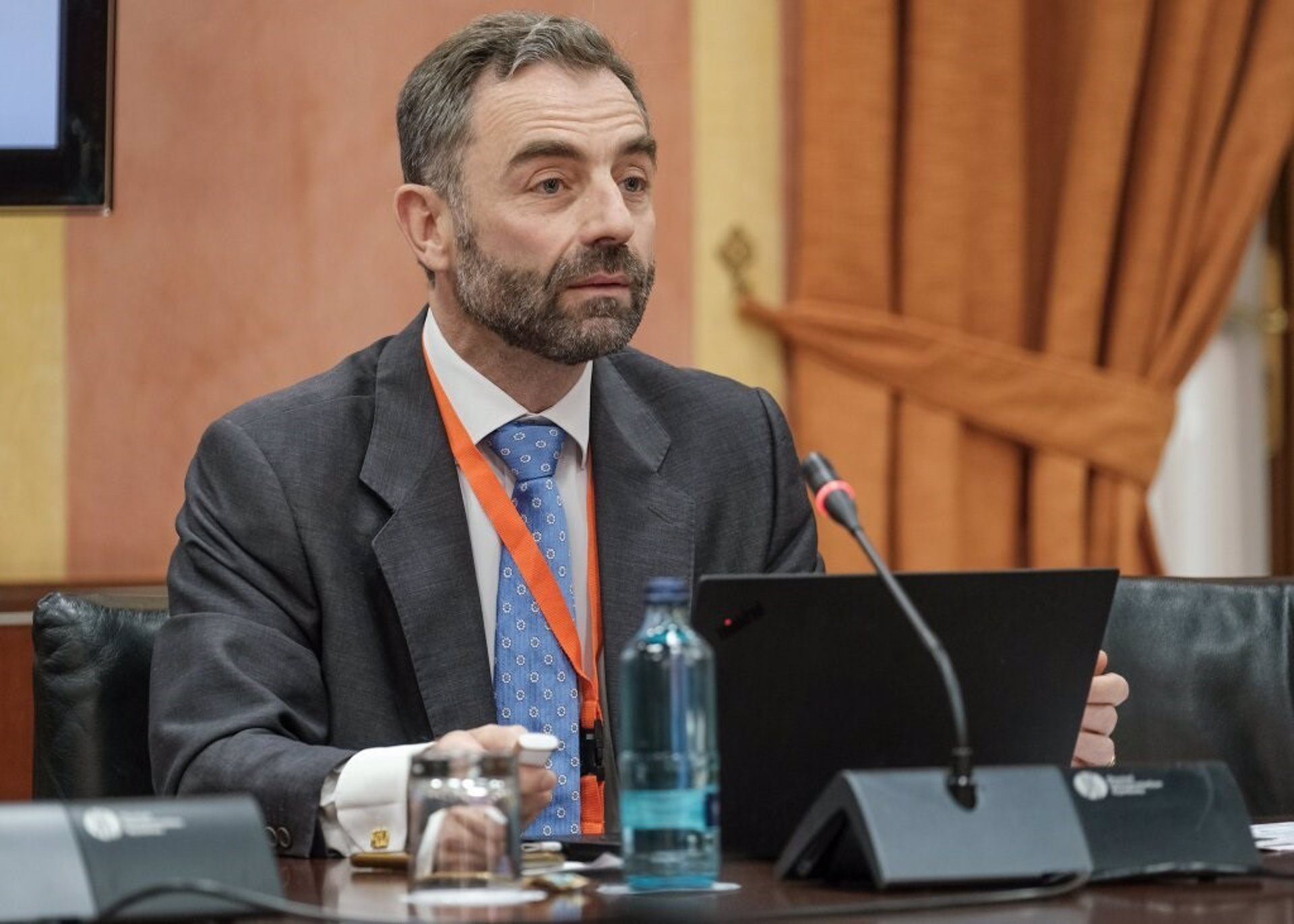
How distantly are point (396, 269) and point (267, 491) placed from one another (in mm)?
1307

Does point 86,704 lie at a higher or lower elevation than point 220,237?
lower

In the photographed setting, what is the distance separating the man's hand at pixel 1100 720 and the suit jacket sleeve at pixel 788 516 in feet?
1.93

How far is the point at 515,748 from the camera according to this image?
1565 millimetres

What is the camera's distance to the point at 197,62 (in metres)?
3.37

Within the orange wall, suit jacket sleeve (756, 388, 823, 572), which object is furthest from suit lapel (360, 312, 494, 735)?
the orange wall

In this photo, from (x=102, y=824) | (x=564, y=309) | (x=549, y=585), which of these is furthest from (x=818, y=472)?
(x=564, y=309)

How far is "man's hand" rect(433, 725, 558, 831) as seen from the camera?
1.58m

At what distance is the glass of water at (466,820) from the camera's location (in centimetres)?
141

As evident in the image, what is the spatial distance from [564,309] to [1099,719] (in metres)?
0.85

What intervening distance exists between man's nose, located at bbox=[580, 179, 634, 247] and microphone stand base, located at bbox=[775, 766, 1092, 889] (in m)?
1.00

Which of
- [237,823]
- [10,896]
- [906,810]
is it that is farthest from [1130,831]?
[10,896]

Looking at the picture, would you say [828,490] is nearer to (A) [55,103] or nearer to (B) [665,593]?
(B) [665,593]

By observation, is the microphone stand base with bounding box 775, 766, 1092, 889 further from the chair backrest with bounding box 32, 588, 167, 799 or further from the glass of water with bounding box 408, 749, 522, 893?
the chair backrest with bounding box 32, 588, 167, 799

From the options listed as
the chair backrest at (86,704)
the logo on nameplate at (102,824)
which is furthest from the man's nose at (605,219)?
the logo on nameplate at (102,824)
